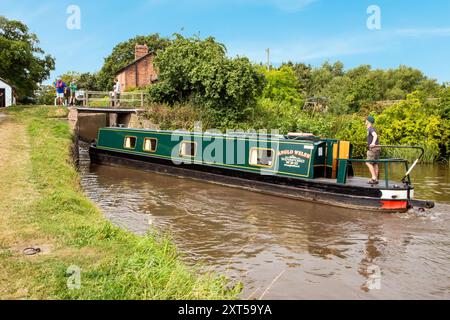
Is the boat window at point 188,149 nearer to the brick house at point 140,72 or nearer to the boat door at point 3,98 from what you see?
the boat door at point 3,98

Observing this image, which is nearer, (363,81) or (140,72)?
(363,81)

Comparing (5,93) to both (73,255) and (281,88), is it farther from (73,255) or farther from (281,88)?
(73,255)

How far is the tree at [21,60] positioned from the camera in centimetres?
3641

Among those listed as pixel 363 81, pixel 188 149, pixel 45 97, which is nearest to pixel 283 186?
pixel 188 149

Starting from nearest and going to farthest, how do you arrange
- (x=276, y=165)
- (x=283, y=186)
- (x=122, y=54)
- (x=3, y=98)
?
(x=283, y=186)
(x=276, y=165)
(x=3, y=98)
(x=122, y=54)

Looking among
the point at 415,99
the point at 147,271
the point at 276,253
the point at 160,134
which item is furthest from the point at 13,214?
the point at 415,99

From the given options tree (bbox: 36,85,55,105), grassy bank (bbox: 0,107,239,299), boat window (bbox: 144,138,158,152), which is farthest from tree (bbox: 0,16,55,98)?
grassy bank (bbox: 0,107,239,299)

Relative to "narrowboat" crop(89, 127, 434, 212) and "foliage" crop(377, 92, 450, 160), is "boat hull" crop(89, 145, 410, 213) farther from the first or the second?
"foliage" crop(377, 92, 450, 160)

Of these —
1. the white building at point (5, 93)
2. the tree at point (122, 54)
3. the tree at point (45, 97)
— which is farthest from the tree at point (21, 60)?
the tree at point (45, 97)

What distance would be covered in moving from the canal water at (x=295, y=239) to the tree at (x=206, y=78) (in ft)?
33.0

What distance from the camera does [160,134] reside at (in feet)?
54.9

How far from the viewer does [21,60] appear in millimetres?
37219

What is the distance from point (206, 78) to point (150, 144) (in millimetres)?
7269

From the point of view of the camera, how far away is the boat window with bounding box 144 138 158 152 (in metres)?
17.1
